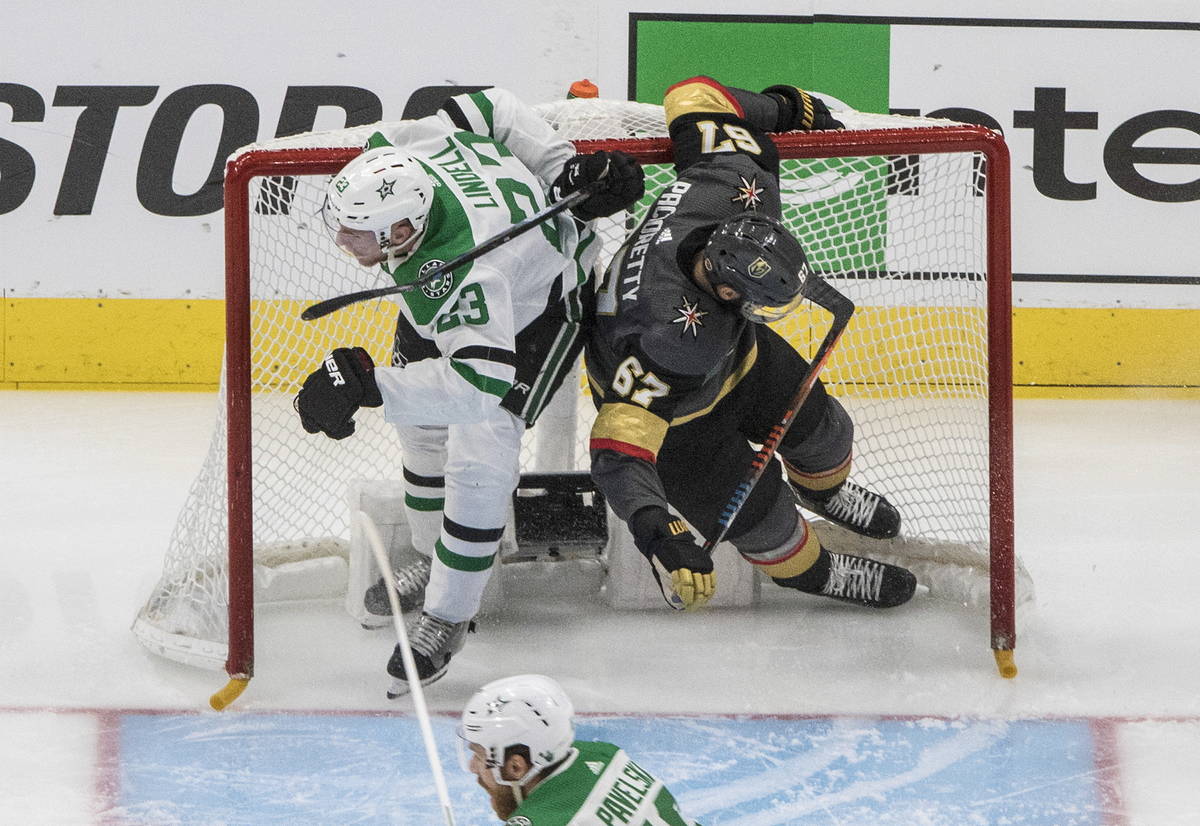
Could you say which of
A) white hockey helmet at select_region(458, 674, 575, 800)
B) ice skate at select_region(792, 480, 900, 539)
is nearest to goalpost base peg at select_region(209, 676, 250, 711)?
white hockey helmet at select_region(458, 674, 575, 800)

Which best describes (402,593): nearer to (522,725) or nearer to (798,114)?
(798,114)

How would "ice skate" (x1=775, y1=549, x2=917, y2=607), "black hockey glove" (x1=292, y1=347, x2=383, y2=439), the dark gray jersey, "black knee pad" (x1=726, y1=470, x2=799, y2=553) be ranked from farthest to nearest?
"ice skate" (x1=775, y1=549, x2=917, y2=607) < "black knee pad" (x1=726, y1=470, x2=799, y2=553) < the dark gray jersey < "black hockey glove" (x1=292, y1=347, x2=383, y2=439)

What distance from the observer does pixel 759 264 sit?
2.56 metres

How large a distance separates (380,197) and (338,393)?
331mm

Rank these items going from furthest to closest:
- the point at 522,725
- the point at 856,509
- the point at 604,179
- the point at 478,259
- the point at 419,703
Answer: the point at 856,509, the point at 604,179, the point at 478,259, the point at 419,703, the point at 522,725

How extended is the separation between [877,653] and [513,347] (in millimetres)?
979

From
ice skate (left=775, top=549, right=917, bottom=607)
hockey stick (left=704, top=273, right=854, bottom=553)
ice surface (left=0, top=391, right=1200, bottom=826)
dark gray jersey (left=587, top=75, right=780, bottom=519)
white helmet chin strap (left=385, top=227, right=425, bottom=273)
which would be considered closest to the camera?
ice surface (left=0, top=391, right=1200, bottom=826)

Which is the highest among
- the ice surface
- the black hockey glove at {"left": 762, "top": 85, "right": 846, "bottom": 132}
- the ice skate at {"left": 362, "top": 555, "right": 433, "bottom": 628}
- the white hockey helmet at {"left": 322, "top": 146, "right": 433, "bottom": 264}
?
the black hockey glove at {"left": 762, "top": 85, "right": 846, "bottom": 132}

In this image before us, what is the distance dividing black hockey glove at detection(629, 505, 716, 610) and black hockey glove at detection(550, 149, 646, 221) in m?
0.56

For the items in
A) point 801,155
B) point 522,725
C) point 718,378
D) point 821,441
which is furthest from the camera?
point 821,441

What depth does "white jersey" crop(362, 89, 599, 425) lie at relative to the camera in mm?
2514

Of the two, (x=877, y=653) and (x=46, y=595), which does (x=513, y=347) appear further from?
(x=46, y=595)

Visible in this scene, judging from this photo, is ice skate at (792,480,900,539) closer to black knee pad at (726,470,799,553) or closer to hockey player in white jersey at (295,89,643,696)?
black knee pad at (726,470,799,553)

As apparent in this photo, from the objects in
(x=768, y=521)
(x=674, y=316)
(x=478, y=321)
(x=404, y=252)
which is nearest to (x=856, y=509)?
(x=768, y=521)
